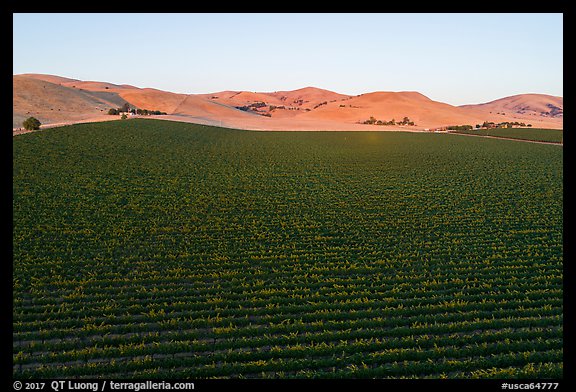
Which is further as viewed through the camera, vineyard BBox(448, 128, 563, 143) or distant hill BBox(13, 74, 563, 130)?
distant hill BBox(13, 74, 563, 130)

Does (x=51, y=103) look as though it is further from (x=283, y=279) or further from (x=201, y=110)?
(x=283, y=279)

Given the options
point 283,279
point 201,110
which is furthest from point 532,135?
point 201,110

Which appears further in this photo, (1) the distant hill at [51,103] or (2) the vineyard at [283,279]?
(1) the distant hill at [51,103]

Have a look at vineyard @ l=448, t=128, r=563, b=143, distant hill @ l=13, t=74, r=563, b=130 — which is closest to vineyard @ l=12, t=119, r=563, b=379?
vineyard @ l=448, t=128, r=563, b=143

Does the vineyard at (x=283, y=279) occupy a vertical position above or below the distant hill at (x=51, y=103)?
below

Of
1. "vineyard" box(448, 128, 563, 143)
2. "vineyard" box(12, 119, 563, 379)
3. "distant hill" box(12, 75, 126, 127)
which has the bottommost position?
"vineyard" box(12, 119, 563, 379)

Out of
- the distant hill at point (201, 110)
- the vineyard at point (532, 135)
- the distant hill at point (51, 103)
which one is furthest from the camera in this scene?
the distant hill at point (201, 110)

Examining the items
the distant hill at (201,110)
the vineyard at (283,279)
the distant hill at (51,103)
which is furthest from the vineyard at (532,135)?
the distant hill at (51,103)

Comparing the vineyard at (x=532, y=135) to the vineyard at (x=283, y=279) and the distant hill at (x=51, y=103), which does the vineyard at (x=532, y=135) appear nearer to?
the vineyard at (x=283, y=279)

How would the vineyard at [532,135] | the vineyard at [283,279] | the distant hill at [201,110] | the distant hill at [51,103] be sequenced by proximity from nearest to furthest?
the vineyard at [283,279]
the vineyard at [532,135]
the distant hill at [51,103]
the distant hill at [201,110]

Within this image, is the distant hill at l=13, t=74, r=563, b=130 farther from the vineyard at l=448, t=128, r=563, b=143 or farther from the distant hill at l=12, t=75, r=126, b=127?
the vineyard at l=448, t=128, r=563, b=143
